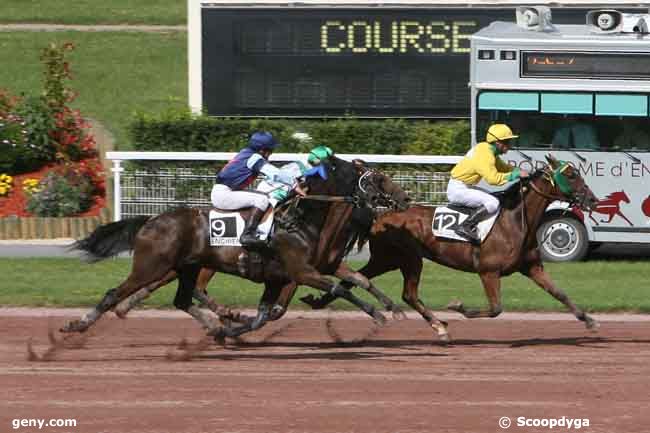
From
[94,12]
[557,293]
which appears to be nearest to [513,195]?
[557,293]

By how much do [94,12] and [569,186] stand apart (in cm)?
2145

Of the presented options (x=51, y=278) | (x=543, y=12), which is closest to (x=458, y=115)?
(x=543, y=12)

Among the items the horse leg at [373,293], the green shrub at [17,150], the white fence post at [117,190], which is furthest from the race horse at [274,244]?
the green shrub at [17,150]

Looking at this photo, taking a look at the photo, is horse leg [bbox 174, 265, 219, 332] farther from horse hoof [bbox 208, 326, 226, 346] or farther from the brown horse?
horse hoof [bbox 208, 326, 226, 346]

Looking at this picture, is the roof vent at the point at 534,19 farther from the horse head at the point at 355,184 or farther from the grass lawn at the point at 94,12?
the grass lawn at the point at 94,12

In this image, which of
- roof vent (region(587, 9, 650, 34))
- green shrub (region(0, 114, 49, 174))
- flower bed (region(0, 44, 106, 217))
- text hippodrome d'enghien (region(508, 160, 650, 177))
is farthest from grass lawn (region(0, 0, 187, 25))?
text hippodrome d'enghien (region(508, 160, 650, 177))

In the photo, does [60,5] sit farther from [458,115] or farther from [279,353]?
[279,353]

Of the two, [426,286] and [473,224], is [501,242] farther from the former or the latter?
[426,286]

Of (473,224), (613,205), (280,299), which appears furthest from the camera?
(613,205)

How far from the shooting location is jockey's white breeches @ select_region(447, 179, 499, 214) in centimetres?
1141

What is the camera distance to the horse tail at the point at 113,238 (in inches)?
444

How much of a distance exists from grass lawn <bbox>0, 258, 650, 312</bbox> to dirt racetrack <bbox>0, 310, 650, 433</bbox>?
29.2 inches

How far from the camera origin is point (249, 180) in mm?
10977

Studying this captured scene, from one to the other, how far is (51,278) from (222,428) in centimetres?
727
